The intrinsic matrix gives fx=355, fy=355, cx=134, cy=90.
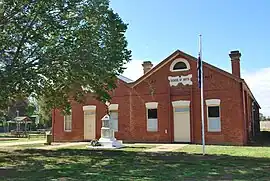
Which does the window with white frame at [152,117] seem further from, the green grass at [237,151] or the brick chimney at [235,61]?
the green grass at [237,151]

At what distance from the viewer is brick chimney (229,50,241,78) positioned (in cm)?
2539

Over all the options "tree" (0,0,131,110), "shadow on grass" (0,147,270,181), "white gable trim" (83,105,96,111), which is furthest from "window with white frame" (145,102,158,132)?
"shadow on grass" (0,147,270,181)

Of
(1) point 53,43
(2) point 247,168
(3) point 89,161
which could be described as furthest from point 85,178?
(1) point 53,43

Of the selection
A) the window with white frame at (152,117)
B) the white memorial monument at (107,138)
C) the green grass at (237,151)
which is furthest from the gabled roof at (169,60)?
the green grass at (237,151)

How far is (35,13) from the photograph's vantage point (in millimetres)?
14727

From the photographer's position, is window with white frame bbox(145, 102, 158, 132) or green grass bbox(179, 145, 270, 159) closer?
green grass bbox(179, 145, 270, 159)

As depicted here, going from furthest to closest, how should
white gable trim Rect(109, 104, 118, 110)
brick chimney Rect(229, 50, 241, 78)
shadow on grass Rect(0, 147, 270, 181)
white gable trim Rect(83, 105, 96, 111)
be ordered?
white gable trim Rect(83, 105, 96, 111)
white gable trim Rect(109, 104, 118, 110)
brick chimney Rect(229, 50, 241, 78)
shadow on grass Rect(0, 147, 270, 181)

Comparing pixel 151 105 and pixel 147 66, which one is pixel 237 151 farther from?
pixel 147 66

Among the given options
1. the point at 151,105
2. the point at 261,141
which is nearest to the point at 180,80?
the point at 151,105

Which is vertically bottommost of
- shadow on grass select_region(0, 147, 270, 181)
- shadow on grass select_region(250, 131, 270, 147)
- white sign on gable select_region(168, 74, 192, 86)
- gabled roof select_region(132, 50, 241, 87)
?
shadow on grass select_region(0, 147, 270, 181)

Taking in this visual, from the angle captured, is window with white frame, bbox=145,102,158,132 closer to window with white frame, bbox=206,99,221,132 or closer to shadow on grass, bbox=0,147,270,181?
window with white frame, bbox=206,99,221,132

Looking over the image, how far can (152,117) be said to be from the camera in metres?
26.7

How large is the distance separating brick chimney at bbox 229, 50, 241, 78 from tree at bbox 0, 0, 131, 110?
11484 millimetres

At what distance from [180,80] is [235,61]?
13.6 feet
